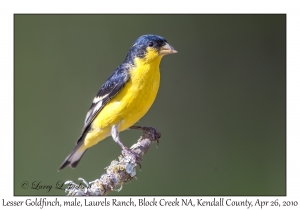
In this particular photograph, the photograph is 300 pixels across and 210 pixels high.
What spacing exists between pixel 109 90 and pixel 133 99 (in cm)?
31

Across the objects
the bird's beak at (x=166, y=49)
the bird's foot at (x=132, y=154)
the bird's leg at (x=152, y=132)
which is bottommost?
the bird's foot at (x=132, y=154)

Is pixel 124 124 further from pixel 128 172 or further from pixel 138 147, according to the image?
pixel 128 172

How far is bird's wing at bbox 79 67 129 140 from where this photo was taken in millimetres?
3732

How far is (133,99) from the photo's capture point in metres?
3.63

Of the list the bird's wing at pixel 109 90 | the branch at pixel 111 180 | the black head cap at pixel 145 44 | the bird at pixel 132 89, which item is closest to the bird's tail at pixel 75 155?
the bird's wing at pixel 109 90

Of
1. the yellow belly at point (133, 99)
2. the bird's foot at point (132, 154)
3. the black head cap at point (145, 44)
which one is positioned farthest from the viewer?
the black head cap at point (145, 44)

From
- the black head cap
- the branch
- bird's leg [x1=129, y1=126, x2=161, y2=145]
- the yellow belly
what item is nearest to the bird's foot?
the branch

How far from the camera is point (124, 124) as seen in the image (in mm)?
3754

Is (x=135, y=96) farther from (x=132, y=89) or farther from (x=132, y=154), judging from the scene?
(x=132, y=154)

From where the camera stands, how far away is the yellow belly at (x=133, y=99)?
3641 mm

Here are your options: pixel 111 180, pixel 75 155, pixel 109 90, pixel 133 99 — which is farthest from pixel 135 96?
pixel 75 155

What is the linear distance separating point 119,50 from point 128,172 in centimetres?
390

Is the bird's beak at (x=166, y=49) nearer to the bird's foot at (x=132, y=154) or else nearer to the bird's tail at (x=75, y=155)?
the bird's foot at (x=132, y=154)
